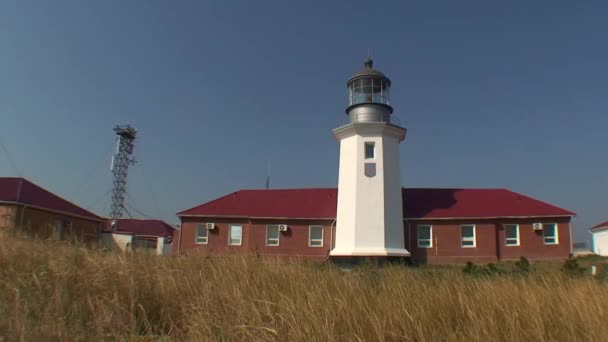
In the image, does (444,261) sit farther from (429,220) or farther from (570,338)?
(570,338)

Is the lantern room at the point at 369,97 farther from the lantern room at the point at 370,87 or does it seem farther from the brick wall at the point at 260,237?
the brick wall at the point at 260,237

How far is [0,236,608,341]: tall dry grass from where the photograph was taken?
144 inches

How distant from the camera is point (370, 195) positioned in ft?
78.1

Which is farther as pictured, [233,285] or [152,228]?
[152,228]

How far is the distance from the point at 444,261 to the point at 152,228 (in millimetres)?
36336

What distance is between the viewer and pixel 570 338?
3.53m

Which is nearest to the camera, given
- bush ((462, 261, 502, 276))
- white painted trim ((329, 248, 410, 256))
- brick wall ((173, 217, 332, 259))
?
bush ((462, 261, 502, 276))

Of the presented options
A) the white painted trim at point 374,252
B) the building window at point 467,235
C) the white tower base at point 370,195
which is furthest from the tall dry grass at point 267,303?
the building window at point 467,235

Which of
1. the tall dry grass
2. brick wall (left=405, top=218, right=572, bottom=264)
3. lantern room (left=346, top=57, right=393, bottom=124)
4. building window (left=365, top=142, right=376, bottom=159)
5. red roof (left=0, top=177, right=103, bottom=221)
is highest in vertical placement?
lantern room (left=346, top=57, right=393, bottom=124)

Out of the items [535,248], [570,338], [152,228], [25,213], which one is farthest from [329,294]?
[152,228]

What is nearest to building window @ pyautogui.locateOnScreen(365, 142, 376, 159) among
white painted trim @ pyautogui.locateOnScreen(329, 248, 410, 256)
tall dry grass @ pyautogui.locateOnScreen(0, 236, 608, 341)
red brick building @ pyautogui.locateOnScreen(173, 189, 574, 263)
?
red brick building @ pyautogui.locateOnScreen(173, 189, 574, 263)

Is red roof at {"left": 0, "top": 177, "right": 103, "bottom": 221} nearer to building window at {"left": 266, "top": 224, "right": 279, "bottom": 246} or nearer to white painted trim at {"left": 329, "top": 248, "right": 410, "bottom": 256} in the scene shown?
building window at {"left": 266, "top": 224, "right": 279, "bottom": 246}

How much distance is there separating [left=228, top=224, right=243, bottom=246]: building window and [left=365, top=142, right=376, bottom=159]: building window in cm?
995

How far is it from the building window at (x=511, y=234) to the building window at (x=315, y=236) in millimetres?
11136
